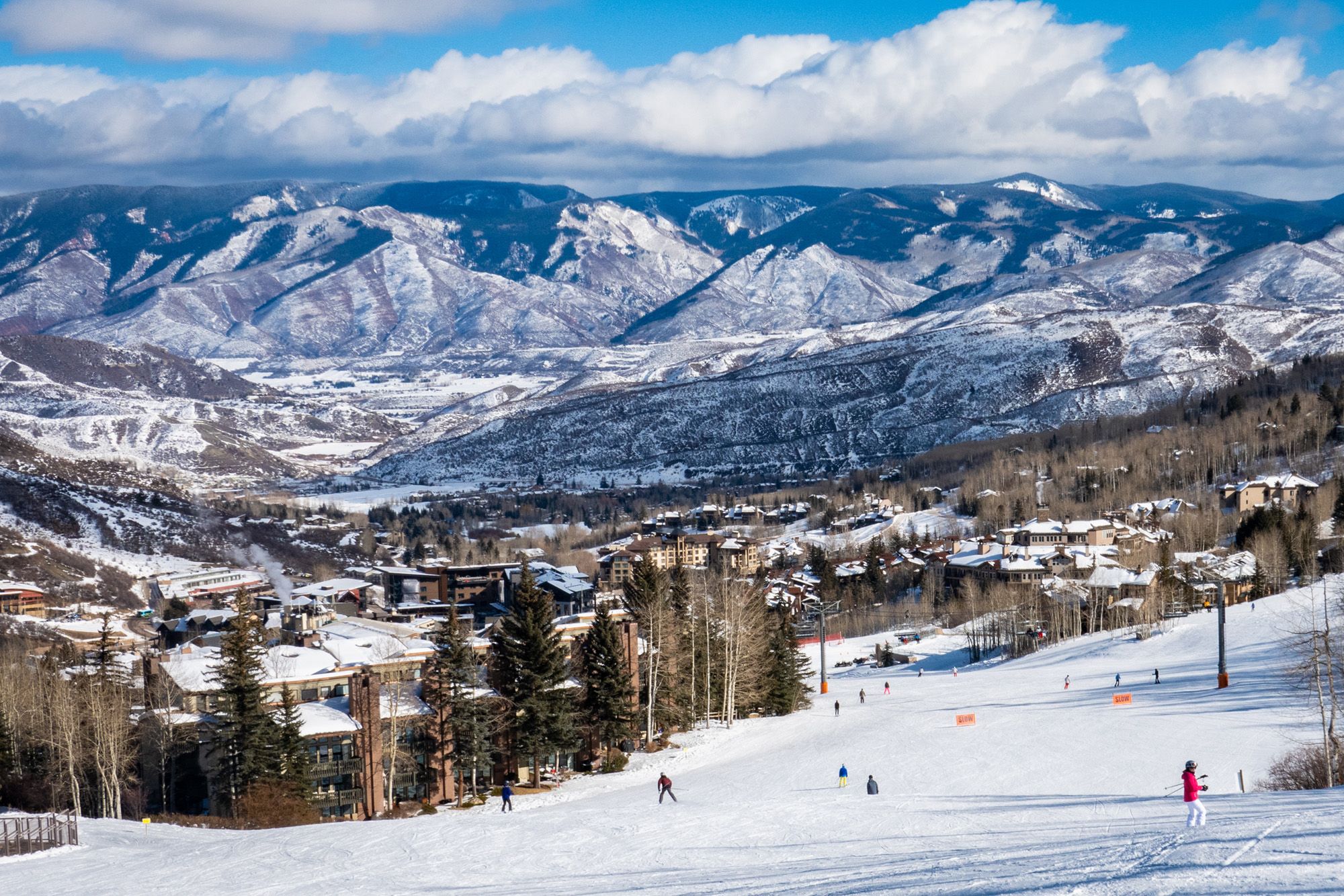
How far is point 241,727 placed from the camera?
162 feet

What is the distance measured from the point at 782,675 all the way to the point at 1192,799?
38.2m

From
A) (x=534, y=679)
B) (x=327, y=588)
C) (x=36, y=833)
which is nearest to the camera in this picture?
(x=36, y=833)

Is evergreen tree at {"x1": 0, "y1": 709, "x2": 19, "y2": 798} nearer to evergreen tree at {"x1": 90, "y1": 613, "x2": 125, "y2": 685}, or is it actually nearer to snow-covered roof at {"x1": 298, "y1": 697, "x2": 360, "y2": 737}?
evergreen tree at {"x1": 90, "y1": 613, "x2": 125, "y2": 685}

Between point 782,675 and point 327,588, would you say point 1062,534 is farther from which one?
point 782,675

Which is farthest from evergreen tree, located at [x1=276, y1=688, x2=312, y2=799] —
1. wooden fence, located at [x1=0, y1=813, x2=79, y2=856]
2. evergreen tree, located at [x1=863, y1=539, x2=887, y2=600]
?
evergreen tree, located at [x1=863, y1=539, x2=887, y2=600]

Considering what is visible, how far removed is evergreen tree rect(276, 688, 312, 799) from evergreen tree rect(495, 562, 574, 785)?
8.60 metres

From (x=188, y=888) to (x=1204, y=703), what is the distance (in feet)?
141

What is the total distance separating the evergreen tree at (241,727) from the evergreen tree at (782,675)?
26.0 meters

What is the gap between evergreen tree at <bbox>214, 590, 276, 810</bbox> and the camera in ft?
161

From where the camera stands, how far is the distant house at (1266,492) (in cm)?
13625

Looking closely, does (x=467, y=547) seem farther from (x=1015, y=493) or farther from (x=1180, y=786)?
(x=1180, y=786)

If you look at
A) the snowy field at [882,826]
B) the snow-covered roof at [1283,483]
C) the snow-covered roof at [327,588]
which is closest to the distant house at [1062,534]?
the snow-covered roof at [1283,483]

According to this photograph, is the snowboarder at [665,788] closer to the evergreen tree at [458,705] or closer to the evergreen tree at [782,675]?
the evergreen tree at [458,705]

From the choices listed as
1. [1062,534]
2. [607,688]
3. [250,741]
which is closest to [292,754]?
[250,741]
